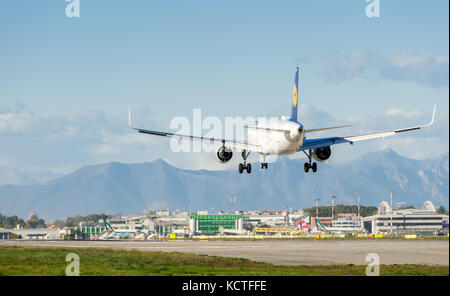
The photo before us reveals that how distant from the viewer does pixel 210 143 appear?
82500mm

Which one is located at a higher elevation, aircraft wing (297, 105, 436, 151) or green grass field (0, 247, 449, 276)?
aircraft wing (297, 105, 436, 151)

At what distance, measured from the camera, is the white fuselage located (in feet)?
235

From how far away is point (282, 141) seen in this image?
240 ft

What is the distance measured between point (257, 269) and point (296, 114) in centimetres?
2073

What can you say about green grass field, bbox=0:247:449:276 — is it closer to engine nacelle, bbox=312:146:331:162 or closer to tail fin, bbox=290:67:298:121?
engine nacelle, bbox=312:146:331:162

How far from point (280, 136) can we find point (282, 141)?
2.29 ft

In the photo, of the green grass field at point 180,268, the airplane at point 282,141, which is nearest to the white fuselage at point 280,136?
the airplane at point 282,141

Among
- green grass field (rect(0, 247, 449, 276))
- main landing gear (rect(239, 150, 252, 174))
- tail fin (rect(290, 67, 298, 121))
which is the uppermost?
tail fin (rect(290, 67, 298, 121))

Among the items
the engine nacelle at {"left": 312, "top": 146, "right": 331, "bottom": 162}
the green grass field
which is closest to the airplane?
the engine nacelle at {"left": 312, "top": 146, "right": 331, "bottom": 162}

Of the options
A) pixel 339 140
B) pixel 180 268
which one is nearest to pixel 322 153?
pixel 339 140
